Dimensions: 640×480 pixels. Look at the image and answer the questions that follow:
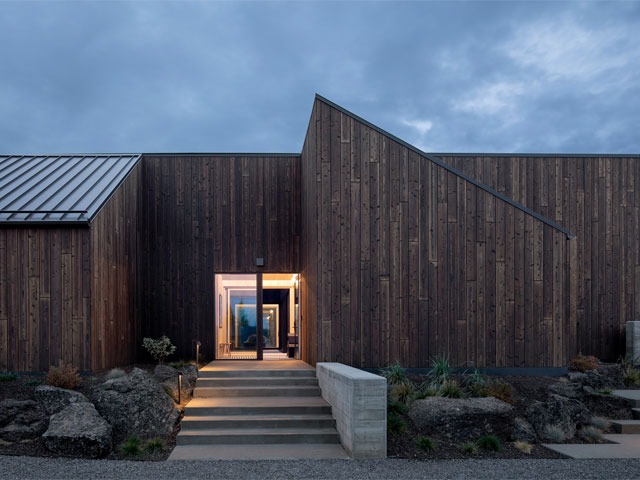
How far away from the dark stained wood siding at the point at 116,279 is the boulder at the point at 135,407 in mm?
2168

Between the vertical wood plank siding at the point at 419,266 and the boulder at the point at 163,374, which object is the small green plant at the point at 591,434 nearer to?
the vertical wood plank siding at the point at 419,266

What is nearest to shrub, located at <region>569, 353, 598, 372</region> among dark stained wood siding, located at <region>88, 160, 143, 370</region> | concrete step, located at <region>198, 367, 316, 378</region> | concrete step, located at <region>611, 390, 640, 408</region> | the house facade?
the house facade

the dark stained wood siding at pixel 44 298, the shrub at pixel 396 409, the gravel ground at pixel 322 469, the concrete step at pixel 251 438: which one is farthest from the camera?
the dark stained wood siding at pixel 44 298

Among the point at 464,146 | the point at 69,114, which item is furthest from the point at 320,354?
the point at 464,146

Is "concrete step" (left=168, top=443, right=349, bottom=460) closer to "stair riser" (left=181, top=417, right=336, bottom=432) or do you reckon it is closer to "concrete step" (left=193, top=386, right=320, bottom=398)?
"stair riser" (left=181, top=417, right=336, bottom=432)

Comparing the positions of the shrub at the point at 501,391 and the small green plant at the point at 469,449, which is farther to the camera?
the shrub at the point at 501,391

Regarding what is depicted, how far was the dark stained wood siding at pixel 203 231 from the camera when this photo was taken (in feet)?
39.2

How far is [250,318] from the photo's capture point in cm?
1214

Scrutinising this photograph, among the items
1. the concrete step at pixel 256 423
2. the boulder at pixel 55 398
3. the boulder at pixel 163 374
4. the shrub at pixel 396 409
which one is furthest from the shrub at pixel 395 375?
the boulder at pixel 55 398

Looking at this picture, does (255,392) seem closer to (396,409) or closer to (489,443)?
(396,409)

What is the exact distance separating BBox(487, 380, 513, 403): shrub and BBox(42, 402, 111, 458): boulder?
19.0ft

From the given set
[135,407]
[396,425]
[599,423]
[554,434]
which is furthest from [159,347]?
[599,423]

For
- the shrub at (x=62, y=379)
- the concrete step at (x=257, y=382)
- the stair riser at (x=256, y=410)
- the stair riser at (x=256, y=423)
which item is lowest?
the stair riser at (x=256, y=423)

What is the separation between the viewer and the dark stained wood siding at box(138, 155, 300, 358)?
11945mm
